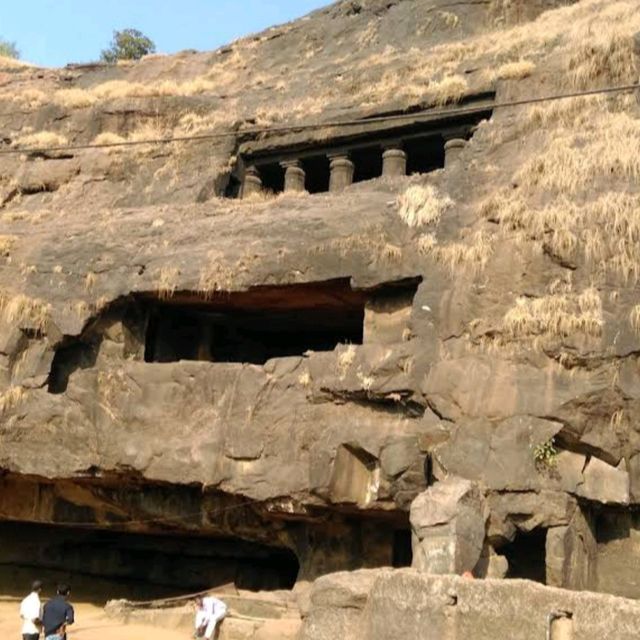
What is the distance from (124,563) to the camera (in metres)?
18.8

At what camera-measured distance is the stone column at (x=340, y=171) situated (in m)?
19.3

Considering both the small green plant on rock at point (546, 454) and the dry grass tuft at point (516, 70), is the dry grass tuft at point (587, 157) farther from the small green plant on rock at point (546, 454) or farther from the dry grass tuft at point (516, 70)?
the small green plant on rock at point (546, 454)


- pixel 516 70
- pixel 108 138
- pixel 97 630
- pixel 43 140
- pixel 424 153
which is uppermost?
pixel 43 140

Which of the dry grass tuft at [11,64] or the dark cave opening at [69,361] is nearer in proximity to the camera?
the dark cave opening at [69,361]

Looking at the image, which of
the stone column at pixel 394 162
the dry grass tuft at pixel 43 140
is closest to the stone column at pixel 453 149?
the stone column at pixel 394 162

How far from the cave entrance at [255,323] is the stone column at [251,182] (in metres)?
3.67

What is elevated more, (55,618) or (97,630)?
(55,618)

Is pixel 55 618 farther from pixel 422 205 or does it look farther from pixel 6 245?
pixel 6 245

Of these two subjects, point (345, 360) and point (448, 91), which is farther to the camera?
point (448, 91)

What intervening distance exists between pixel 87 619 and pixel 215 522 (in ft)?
10.4

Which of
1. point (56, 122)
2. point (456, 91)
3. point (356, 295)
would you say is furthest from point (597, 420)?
point (56, 122)

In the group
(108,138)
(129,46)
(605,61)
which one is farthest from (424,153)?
(129,46)

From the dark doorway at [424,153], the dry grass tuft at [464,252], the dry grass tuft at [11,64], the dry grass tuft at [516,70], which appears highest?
the dry grass tuft at [11,64]

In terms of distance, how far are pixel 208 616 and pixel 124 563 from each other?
239 inches
